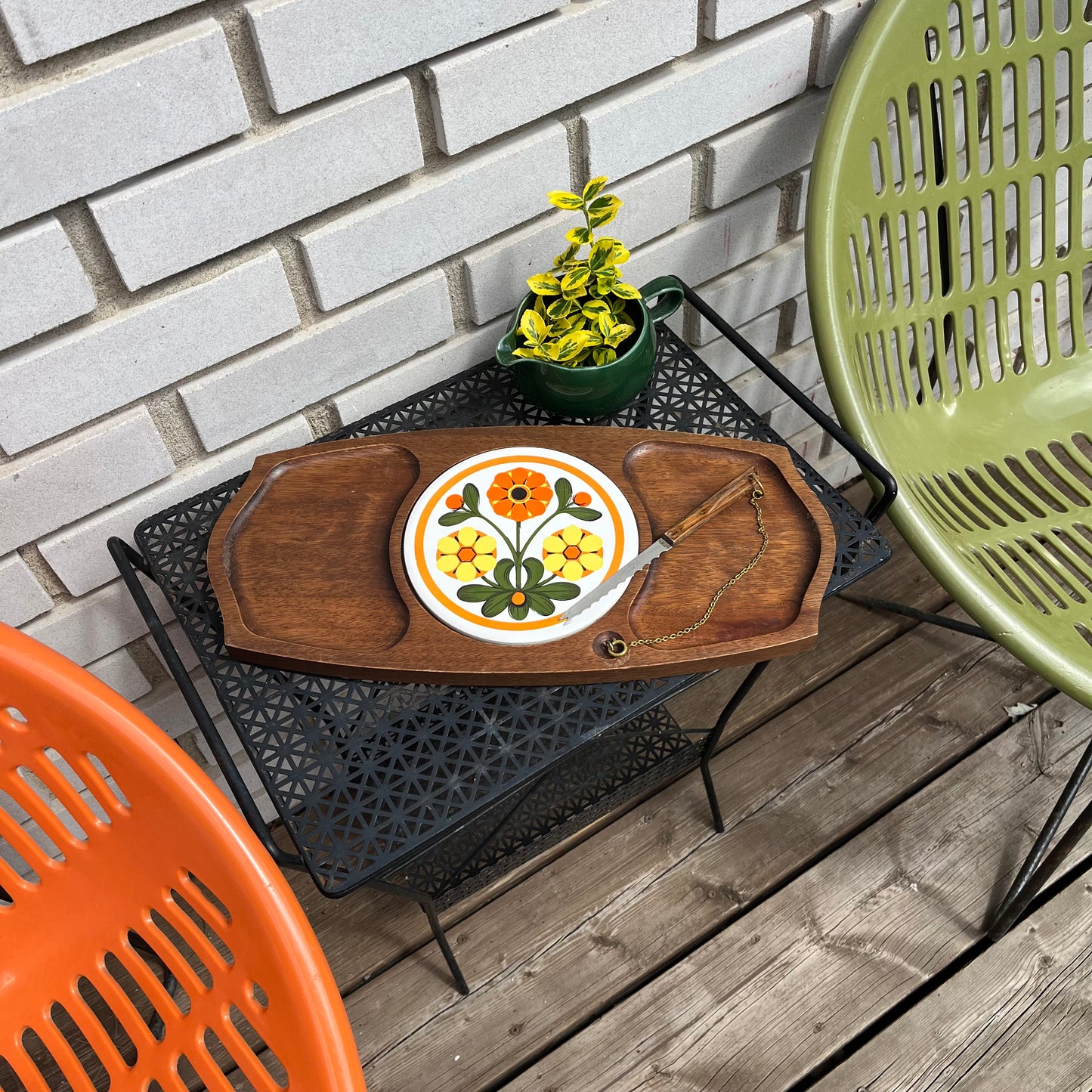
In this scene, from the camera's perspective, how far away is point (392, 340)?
928 millimetres

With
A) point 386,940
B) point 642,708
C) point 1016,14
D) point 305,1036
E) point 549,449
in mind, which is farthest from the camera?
point 386,940

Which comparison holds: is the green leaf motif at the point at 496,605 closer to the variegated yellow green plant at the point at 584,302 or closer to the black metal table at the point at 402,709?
the black metal table at the point at 402,709

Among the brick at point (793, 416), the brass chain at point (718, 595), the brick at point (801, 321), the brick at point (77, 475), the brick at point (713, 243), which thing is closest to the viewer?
the brass chain at point (718, 595)

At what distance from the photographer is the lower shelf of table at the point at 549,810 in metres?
1.07

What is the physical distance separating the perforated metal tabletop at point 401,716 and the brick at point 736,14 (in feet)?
1.02

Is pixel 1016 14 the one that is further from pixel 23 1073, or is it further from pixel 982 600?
pixel 23 1073

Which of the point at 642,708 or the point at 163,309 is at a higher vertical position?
the point at 163,309

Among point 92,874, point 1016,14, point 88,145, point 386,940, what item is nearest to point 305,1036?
point 92,874

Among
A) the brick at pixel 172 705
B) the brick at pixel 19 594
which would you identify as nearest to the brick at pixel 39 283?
the brick at pixel 19 594

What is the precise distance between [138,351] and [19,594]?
26cm

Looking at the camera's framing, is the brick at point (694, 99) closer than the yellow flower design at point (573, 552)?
No

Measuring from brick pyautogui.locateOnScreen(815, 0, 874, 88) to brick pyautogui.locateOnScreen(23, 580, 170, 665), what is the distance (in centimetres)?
83

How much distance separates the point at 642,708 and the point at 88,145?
539mm

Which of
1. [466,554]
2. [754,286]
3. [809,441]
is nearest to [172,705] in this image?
[466,554]
